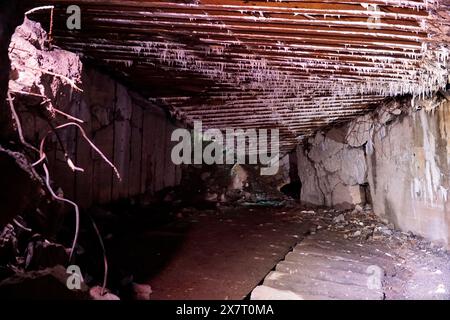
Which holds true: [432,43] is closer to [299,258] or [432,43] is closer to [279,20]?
[279,20]

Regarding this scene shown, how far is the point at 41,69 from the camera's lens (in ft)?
9.93

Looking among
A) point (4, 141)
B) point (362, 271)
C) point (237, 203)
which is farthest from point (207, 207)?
point (4, 141)

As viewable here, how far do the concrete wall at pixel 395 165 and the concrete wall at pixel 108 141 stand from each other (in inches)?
140

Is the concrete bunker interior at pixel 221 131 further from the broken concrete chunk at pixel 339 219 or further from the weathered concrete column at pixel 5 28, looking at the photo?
the broken concrete chunk at pixel 339 219

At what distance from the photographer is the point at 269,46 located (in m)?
3.33

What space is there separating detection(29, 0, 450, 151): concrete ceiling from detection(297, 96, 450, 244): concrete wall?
0.47 m

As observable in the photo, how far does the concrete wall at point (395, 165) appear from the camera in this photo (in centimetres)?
442

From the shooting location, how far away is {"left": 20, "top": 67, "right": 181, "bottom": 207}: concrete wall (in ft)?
13.0

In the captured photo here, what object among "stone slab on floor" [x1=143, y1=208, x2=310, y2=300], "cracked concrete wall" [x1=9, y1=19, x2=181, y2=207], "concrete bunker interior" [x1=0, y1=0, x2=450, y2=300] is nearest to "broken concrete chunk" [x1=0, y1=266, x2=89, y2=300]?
"concrete bunker interior" [x1=0, y1=0, x2=450, y2=300]

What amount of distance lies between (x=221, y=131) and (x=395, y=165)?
12.8 ft

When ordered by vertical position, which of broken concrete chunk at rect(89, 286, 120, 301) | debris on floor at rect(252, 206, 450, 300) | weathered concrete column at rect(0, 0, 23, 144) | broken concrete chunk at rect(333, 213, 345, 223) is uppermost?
weathered concrete column at rect(0, 0, 23, 144)

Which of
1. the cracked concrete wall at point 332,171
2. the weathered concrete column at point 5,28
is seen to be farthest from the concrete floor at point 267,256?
the weathered concrete column at point 5,28

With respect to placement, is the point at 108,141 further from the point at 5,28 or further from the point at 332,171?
the point at 332,171

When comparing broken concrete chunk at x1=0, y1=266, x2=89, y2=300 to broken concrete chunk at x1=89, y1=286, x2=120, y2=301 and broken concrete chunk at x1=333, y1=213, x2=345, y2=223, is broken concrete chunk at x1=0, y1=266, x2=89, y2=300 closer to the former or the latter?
broken concrete chunk at x1=89, y1=286, x2=120, y2=301
